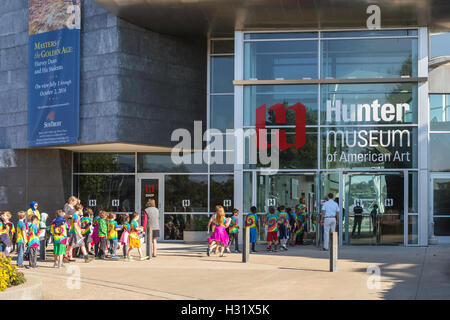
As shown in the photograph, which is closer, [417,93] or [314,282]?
[314,282]

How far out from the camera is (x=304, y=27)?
75.1 ft

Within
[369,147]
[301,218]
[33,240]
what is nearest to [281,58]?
[369,147]

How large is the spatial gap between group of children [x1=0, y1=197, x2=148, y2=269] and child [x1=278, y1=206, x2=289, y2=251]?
4309 millimetres

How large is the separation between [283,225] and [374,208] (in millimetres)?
3485

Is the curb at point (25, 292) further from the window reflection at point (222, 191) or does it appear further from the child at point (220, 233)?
the window reflection at point (222, 191)

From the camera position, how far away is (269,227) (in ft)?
67.6

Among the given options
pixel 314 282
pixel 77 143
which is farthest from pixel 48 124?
pixel 314 282

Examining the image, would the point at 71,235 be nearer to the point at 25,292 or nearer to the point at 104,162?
the point at 25,292

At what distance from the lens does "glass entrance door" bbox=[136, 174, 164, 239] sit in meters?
25.9

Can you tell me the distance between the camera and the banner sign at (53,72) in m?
23.1

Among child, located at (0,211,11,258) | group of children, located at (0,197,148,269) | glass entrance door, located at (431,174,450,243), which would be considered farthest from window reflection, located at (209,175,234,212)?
child, located at (0,211,11,258)

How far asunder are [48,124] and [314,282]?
13588mm

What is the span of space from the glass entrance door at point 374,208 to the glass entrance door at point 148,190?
7.30 metres
